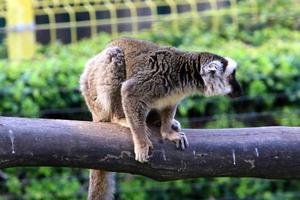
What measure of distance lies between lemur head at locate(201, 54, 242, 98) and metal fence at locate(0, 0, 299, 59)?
363 centimetres

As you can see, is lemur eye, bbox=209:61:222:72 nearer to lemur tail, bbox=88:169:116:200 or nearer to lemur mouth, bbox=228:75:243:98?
lemur mouth, bbox=228:75:243:98

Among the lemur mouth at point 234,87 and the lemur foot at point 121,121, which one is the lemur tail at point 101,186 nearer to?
the lemur foot at point 121,121

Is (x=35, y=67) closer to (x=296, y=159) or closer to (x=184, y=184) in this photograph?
(x=184, y=184)

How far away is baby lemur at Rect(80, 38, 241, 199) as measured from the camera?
16.3ft

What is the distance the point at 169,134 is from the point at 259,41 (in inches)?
157

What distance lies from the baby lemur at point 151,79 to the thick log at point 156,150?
1.48ft

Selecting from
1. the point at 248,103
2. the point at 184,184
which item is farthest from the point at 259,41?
the point at 184,184

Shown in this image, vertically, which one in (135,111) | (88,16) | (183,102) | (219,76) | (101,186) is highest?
(219,76)

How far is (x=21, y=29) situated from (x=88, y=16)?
50.0 inches

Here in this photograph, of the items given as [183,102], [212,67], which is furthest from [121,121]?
[183,102]

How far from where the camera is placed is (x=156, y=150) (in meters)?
4.49

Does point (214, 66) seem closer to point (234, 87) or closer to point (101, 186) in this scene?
point (234, 87)

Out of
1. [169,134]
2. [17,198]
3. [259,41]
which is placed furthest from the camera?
[259,41]

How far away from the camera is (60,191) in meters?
7.02
